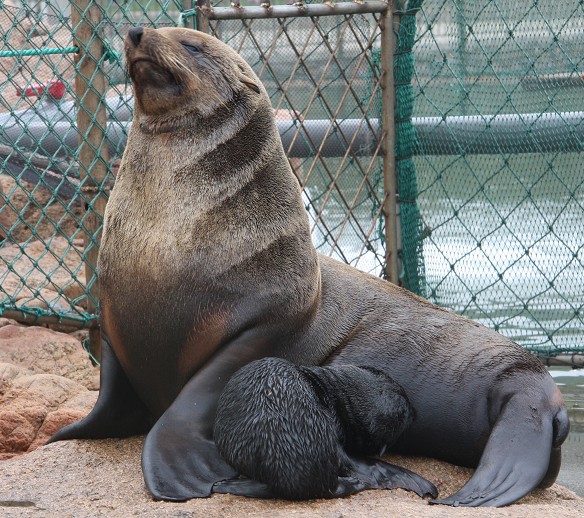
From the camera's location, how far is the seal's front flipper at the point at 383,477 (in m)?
Answer: 3.73

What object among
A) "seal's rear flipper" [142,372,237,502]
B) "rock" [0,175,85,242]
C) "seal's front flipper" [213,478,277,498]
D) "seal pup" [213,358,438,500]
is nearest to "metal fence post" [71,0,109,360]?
"rock" [0,175,85,242]

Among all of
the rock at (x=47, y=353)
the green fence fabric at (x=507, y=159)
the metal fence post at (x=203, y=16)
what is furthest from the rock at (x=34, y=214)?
the green fence fabric at (x=507, y=159)

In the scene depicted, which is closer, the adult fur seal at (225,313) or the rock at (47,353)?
the adult fur seal at (225,313)

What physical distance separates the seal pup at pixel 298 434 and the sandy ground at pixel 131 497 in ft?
0.22

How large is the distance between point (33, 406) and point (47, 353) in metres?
0.83

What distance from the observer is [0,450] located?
15.4 feet

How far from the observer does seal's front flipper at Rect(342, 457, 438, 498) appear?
3727mm

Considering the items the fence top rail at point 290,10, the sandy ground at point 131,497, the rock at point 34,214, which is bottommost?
the sandy ground at point 131,497

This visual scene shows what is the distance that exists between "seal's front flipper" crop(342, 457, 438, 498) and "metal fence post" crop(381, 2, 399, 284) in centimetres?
274

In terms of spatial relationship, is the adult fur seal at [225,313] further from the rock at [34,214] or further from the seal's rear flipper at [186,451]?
the rock at [34,214]

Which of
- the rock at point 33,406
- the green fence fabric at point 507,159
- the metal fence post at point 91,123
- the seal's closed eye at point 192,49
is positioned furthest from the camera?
the green fence fabric at point 507,159

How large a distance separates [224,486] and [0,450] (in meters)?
1.56

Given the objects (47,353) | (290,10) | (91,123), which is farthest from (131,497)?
(290,10)

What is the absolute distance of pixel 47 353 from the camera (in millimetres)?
5660
